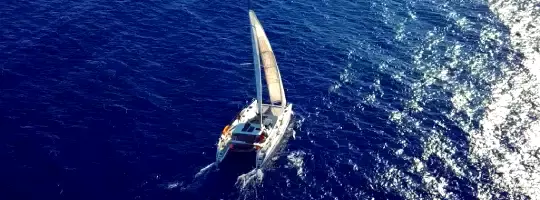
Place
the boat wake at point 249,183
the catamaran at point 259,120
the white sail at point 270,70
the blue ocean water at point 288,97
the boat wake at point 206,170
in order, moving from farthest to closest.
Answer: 1. the white sail at point 270,70
2. the catamaran at point 259,120
3. the boat wake at point 206,170
4. the blue ocean water at point 288,97
5. the boat wake at point 249,183

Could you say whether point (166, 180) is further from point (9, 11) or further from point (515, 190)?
point (9, 11)

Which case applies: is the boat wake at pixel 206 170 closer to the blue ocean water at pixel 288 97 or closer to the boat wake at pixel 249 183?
the blue ocean water at pixel 288 97

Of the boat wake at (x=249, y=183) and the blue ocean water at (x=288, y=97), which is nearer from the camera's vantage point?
the boat wake at (x=249, y=183)

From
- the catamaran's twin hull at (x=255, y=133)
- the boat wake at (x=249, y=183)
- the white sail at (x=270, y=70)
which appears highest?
the white sail at (x=270, y=70)

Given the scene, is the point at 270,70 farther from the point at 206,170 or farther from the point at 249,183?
the point at 249,183

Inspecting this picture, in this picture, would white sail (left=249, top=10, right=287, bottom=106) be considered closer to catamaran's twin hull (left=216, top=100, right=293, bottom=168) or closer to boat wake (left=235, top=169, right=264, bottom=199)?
catamaran's twin hull (left=216, top=100, right=293, bottom=168)

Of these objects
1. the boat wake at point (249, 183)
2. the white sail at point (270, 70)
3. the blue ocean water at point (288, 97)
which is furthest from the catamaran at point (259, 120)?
the blue ocean water at point (288, 97)

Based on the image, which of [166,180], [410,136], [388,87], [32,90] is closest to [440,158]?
[410,136]
